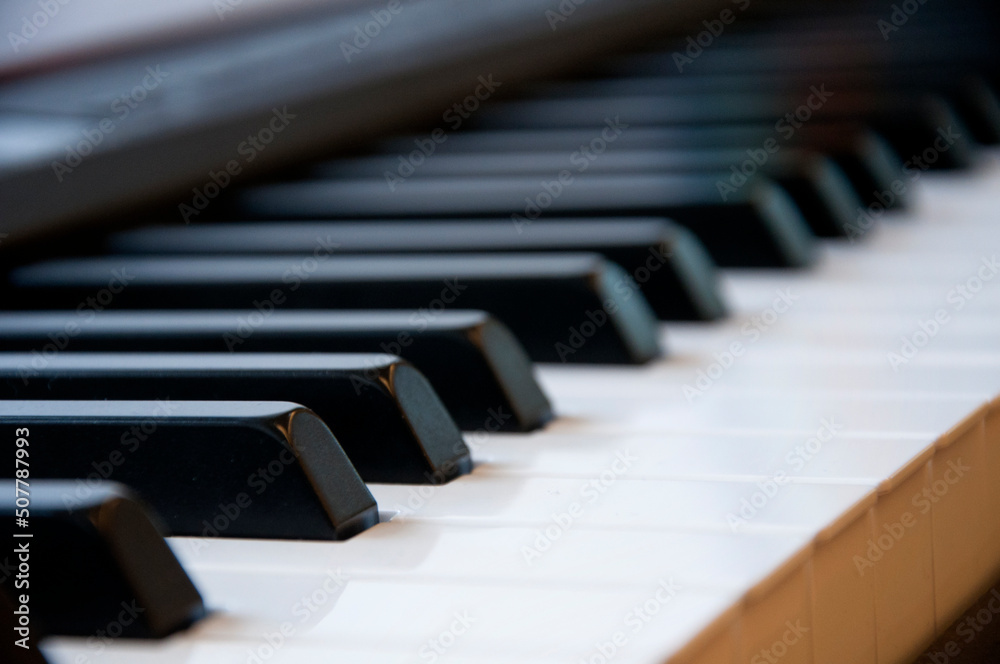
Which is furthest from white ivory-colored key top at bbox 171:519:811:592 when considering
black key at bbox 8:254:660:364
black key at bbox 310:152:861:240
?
black key at bbox 310:152:861:240

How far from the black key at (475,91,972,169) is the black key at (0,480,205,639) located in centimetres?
150

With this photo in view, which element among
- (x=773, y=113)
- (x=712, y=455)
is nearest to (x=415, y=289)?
(x=712, y=455)

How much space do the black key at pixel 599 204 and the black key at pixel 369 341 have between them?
44 cm

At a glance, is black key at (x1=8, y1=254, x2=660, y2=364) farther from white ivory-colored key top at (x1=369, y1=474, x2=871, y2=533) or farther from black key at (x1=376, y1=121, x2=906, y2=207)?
black key at (x1=376, y1=121, x2=906, y2=207)

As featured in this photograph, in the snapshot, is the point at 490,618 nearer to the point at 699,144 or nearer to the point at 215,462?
the point at 215,462

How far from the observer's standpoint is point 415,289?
1.26 meters

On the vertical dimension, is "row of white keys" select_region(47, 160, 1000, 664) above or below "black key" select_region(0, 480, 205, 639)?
below

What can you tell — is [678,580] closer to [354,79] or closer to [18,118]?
[18,118]

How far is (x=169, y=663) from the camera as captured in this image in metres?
0.64

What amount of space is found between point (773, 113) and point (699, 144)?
0.30 metres

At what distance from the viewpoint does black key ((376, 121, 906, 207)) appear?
6.22 feet

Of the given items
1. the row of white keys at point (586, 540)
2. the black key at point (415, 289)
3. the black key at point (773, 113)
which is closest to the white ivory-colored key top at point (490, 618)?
the row of white keys at point (586, 540)

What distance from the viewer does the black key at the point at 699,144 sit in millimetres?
1896

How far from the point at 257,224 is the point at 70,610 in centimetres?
96
